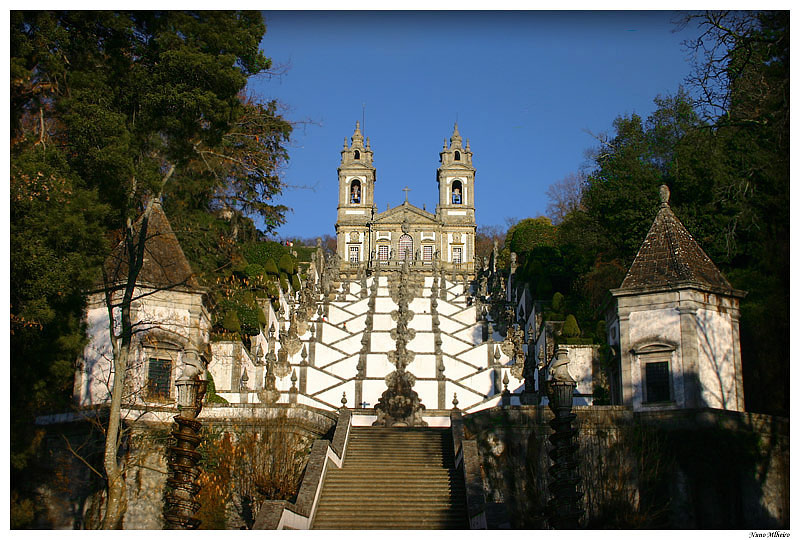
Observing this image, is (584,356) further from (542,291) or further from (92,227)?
(92,227)

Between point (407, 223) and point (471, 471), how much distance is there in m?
51.4

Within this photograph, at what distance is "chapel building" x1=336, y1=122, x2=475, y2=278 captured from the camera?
6756 cm

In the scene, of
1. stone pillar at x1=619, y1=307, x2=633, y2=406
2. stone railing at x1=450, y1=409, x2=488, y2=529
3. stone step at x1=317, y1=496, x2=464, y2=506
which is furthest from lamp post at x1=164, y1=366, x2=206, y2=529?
stone pillar at x1=619, y1=307, x2=633, y2=406

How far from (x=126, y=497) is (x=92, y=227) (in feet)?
21.2

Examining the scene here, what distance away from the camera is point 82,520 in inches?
727

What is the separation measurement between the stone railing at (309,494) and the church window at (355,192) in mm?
51979

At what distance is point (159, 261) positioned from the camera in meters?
22.1

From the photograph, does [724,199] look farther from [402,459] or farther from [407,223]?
[407,223]

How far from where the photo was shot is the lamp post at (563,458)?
1396cm

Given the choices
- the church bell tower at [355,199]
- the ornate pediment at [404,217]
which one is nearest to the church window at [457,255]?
the ornate pediment at [404,217]

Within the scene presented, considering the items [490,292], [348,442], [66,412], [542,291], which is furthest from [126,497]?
[490,292]

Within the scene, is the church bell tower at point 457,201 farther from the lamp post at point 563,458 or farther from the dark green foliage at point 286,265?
the lamp post at point 563,458

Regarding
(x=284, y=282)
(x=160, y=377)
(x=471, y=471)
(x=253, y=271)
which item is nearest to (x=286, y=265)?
(x=284, y=282)

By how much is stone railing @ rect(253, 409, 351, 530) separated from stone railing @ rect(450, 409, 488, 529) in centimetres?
260
